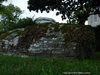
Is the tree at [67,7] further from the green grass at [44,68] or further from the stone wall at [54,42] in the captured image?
the green grass at [44,68]

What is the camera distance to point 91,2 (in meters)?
21.3

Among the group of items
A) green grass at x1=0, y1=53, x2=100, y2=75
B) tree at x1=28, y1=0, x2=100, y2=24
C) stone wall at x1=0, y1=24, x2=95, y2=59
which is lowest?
green grass at x1=0, y1=53, x2=100, y2=75

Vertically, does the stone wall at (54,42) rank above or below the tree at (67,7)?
below

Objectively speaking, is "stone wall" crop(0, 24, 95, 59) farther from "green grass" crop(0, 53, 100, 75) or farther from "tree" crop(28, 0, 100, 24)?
"tree" crop(28, 0, 100, 24)

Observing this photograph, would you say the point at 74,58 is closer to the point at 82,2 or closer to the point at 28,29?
the point at 28,29

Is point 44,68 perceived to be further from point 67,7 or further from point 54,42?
point 67,7

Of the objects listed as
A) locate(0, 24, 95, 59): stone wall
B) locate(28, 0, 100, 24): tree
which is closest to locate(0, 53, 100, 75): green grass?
locate(0, 24, 95, 59): stone wall

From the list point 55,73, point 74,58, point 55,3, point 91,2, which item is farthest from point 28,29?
point 55,73

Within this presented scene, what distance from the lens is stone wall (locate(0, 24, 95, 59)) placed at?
48.3 ft

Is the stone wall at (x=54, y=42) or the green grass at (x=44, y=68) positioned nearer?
the green grass at (x=44, y=68)

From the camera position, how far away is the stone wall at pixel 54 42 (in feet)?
48.3

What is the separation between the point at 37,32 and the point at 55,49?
1899mm

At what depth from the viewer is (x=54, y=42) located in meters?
15.1

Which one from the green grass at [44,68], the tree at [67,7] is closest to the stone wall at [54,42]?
the green grass at [44,68]
